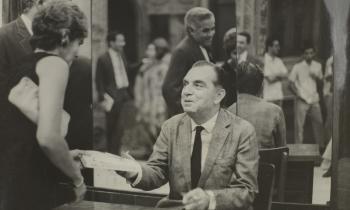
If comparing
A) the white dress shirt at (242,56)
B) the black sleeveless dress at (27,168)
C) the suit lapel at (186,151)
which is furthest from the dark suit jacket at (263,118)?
the black sleeveless dress at (27,168)

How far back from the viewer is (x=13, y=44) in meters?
4.31

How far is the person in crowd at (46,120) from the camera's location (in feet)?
13.3

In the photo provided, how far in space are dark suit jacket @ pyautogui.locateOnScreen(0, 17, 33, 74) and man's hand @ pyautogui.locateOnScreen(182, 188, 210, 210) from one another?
1.76 metres

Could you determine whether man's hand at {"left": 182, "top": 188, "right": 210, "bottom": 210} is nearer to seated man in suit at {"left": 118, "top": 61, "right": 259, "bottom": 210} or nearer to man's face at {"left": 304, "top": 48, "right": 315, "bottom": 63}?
seated man in suit at {"left": 118, "top": 61, "right": 259, "bottom": 210}

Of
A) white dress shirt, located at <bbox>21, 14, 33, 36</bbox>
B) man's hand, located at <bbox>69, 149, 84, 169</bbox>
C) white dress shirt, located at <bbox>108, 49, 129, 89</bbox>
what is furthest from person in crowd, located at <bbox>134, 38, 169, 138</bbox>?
white dress shirt, located at <bbox>21, 14, 33, 36</bbox>

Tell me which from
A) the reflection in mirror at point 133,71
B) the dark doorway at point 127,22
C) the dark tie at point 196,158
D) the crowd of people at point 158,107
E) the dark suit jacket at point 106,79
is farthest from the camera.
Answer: the dark suit jacket at point 106,79

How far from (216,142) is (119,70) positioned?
3.33ft

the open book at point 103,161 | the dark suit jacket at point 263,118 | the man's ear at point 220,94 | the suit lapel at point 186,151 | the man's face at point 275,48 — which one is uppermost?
the man's face at point 275,48

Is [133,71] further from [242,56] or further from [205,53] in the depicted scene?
[242,56]

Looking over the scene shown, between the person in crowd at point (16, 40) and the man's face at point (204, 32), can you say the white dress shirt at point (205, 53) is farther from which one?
the person in crowd at point (16, 40)

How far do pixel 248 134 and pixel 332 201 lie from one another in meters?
0.75

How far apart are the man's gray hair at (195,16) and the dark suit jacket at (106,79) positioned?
0.73 metres

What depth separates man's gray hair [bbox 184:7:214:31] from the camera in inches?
151

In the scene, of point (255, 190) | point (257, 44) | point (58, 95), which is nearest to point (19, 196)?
point (58, 95)
